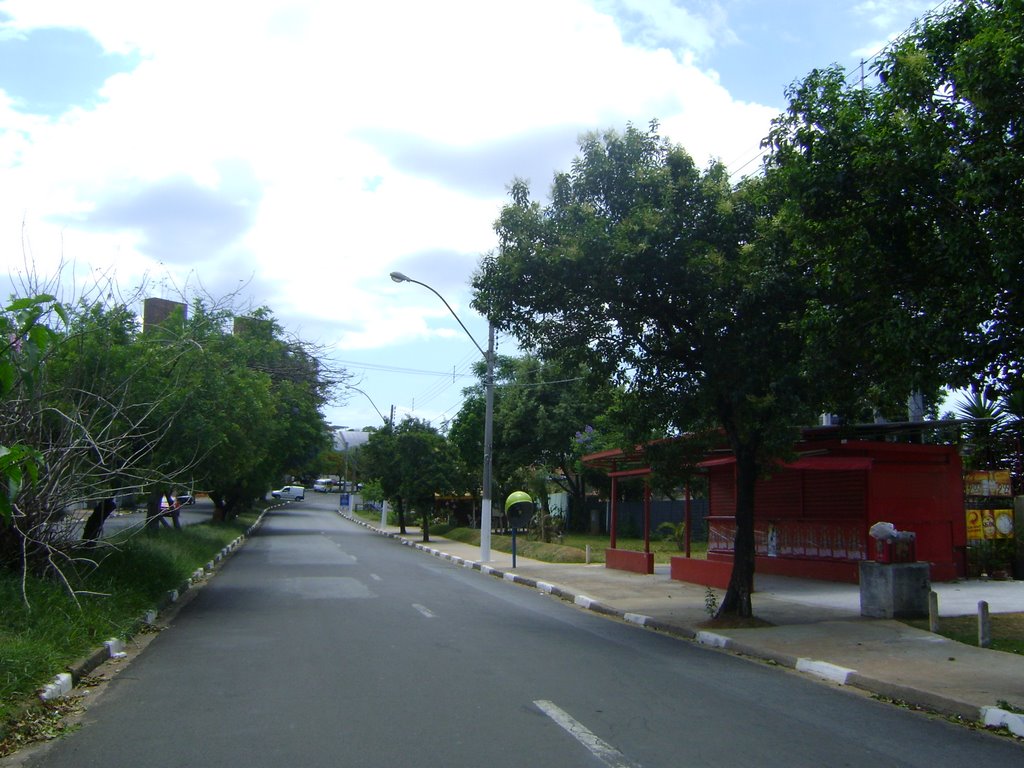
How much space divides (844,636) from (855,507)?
6679 millimetres

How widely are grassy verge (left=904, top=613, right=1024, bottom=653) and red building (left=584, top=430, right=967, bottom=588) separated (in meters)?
4.11

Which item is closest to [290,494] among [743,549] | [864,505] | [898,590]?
[864,505]

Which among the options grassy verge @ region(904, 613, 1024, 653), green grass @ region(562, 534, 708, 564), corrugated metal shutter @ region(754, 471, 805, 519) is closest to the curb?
grassy verge @ region(904, 613, 1024, 653)

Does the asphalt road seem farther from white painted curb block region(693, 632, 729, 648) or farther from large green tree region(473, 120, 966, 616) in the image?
large green tree region(473, 120, 966, 616)

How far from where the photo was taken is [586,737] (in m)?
6.82

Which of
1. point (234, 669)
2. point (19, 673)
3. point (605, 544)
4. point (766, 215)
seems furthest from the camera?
point (605, 544)

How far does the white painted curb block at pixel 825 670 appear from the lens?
31.8 ft

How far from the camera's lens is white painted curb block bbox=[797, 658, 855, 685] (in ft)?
31.8

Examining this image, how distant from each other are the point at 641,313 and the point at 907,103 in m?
5.22

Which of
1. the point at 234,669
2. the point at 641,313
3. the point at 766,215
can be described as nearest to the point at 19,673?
the point at 234,669

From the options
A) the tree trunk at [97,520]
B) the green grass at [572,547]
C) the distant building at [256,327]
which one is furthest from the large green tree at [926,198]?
the distant building at [256,327]

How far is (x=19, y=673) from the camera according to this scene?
7.81 meters

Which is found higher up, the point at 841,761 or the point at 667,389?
the point at 667,389

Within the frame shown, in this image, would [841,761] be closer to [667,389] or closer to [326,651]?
[326,651]
